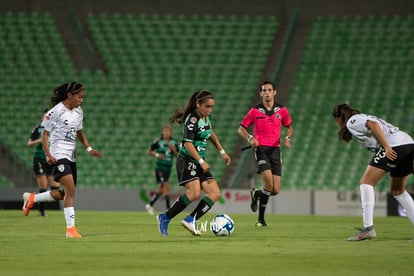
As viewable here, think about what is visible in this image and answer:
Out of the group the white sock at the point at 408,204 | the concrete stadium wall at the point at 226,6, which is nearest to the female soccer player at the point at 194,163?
the white sock at the point at 408,204

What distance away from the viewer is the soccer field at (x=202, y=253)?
330 inches

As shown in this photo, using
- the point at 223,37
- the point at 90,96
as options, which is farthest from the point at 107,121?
the point at 223,37

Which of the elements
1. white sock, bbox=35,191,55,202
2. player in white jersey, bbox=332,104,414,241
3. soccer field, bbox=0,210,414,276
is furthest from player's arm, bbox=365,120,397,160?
white sock, bbox=35,191,55,202

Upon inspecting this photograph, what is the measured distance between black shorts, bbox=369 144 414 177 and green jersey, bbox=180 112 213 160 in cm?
243

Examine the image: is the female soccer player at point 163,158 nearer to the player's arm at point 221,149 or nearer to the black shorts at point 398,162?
the player's arm at point 221,149

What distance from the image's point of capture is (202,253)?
10031 millimetres

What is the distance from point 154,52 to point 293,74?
16.7ft

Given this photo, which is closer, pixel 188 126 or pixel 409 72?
pixel 188 126

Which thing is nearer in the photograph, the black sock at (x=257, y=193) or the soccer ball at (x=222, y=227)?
the soccer ball at (x=222, y=227)

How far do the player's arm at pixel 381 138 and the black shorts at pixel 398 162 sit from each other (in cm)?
30

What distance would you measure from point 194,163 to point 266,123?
12.5ft

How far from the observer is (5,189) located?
26.3 meters

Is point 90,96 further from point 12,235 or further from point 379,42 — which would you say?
point 12,235

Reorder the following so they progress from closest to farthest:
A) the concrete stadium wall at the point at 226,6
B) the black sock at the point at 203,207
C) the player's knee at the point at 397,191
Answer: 1. the player's knee at the point at 397,191
2. the black sock at the point at 203,207
3. the concrete stadium wall at the point at 226,6
